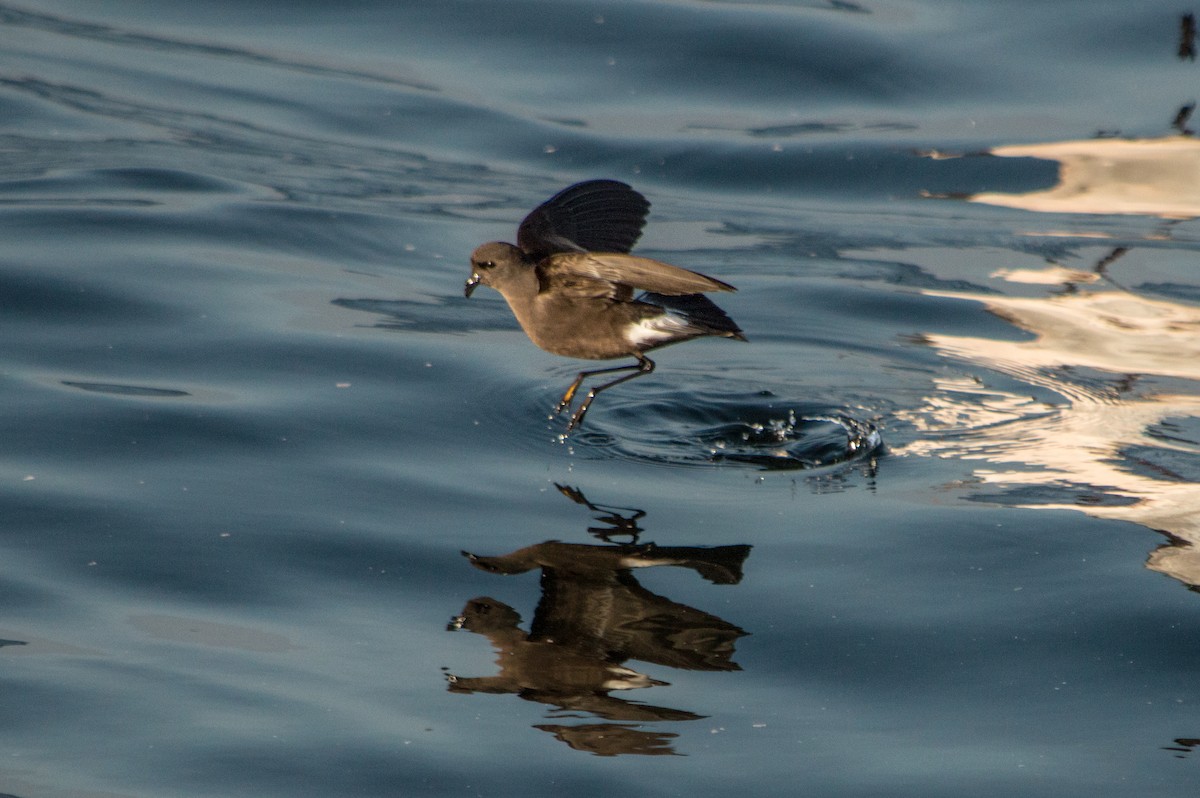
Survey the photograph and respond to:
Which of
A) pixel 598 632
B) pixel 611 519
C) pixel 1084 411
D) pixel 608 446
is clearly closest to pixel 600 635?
pixel 598 632

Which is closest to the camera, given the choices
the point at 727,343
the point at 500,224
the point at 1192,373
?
Result: the point at 1192,373

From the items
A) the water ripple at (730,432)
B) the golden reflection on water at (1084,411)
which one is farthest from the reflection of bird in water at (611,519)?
the golden reflection on water at (1084,411)

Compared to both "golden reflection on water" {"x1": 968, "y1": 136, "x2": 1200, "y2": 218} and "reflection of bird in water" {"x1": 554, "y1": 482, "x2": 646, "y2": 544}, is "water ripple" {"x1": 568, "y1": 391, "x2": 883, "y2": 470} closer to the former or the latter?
"reflection of bird in water" {"x1": 554, "y1": 482, "x2": 646, "y2": 544}

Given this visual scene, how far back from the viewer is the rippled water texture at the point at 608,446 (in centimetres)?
369

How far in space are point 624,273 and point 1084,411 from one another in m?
2.00

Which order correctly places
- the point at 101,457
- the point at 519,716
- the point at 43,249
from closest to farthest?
the point at 519,716, the point at 101,457, the point at 43,249

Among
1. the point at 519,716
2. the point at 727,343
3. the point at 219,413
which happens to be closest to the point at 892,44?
the point at 727,343

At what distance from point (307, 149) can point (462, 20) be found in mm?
2444

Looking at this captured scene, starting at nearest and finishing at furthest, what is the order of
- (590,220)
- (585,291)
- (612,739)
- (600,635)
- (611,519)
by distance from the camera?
1. (612,739)
2. (600,635)
3. (611,519)
4. (585,291)
5. (590,220)

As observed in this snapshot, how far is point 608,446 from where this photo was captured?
17.7 feet

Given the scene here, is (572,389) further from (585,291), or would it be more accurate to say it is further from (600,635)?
(600,635)

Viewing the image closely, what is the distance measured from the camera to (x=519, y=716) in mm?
3664

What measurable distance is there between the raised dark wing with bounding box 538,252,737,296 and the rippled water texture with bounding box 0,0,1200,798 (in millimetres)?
617

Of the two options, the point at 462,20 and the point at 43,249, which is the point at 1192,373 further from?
the point at 462,20
